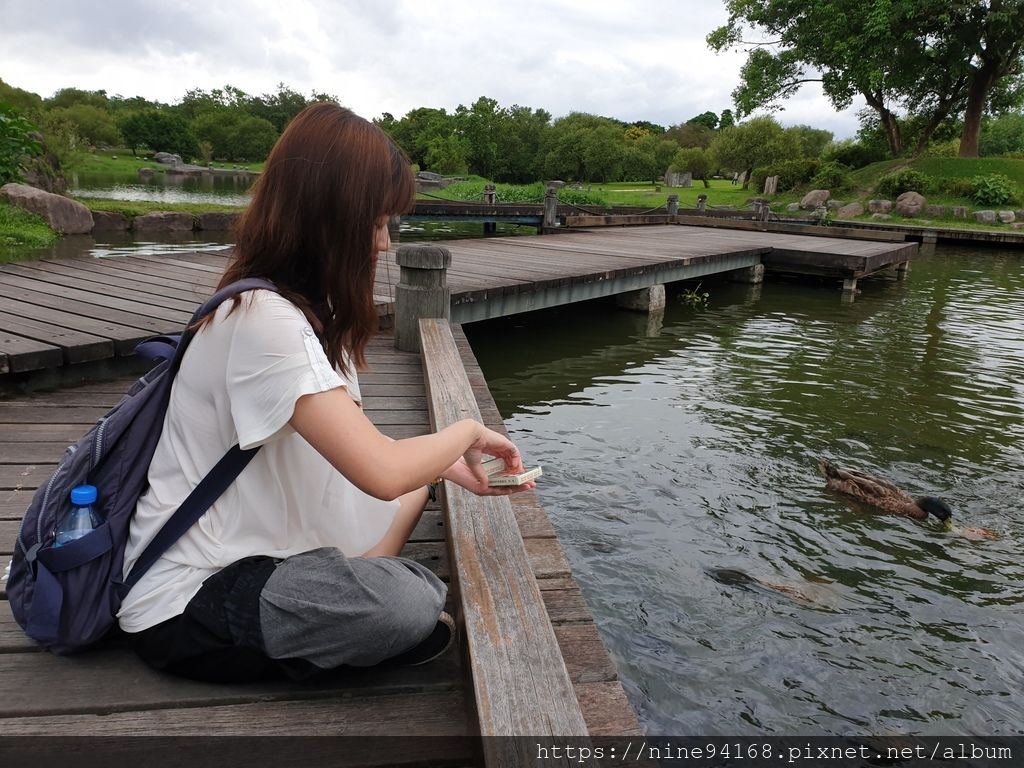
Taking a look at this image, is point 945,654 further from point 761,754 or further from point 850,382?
point 850,382

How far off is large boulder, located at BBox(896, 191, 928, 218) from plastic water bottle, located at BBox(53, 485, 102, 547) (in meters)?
31.7

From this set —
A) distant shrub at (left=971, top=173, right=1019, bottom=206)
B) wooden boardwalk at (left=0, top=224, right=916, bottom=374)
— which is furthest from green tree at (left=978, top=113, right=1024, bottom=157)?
wooden boardwalk at (left=0, top=224, right=916, bottom=374)

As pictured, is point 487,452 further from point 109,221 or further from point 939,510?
point 109,221

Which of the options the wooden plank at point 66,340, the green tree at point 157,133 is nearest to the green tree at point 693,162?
the wooden plank at point 66,340

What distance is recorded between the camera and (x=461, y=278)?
847cm

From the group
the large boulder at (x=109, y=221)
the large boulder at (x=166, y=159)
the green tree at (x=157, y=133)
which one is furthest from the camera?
the green tree at (x=157, y=133)

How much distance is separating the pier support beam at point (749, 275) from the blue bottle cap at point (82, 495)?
1439 centimetres

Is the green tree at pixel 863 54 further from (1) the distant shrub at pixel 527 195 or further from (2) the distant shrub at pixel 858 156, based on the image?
(1) the distant shrub at pixel 527 195

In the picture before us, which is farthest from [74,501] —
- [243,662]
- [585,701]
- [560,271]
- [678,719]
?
[560,271]

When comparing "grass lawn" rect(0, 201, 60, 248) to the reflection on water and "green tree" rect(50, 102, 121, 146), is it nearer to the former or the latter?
the reflection on water

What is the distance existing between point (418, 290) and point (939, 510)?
385 cm

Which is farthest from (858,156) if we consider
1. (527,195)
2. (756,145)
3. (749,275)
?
(749,275)

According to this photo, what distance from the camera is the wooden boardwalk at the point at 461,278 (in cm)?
469

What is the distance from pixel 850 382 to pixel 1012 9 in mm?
27723
